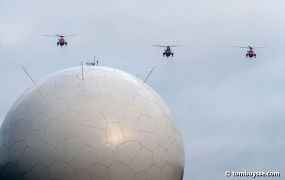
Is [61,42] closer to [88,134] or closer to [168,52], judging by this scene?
[168,52]

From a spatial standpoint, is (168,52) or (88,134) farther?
(168,52)

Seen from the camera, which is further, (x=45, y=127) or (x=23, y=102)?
(x=23, y=102)

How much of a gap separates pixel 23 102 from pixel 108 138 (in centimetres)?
422

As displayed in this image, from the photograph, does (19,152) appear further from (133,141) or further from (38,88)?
(133,141)

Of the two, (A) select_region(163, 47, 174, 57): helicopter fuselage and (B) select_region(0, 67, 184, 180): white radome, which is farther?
(A) select_region(163, 47, 174, 57): helicopter fuselage

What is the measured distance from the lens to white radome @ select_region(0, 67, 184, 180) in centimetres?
1933

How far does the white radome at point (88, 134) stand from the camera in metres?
19.3

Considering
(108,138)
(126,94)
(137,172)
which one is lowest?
(137,172)

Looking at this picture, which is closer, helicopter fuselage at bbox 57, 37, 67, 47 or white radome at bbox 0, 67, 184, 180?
white radome at bbox 0, 67, 184, 180

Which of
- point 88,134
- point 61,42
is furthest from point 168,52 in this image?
point 88,134

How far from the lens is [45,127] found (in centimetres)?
1975

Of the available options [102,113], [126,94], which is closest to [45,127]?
[102,113]

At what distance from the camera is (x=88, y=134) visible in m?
19.4

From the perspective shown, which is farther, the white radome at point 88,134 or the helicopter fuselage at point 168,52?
the helicopter fuselage at point 168,52
